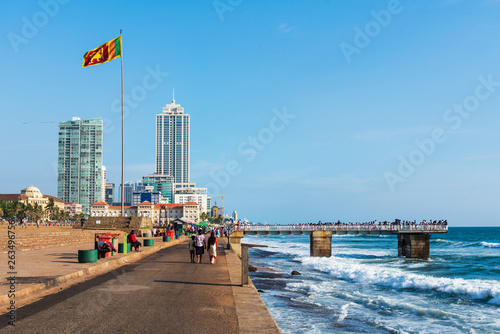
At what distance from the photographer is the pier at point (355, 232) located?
5456 centimetres

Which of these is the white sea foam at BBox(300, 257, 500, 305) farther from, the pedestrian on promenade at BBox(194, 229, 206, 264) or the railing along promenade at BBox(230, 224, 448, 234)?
the railing along promenade at BBox(230, 224, 448, 234)

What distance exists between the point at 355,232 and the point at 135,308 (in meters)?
55.0

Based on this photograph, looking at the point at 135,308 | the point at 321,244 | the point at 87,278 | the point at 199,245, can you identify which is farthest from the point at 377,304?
the point at 321,244

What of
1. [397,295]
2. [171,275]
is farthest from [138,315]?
[397,295]

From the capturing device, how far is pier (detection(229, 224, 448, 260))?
179ft

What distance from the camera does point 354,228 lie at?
6166 centimetres

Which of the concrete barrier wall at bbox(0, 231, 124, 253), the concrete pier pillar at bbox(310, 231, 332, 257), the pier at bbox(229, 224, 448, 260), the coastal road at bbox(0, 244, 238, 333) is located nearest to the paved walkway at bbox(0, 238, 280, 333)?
the coastal road at bbox(0, 244, 238, 333)

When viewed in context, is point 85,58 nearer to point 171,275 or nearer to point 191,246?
point 191,246

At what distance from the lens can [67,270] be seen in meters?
15.6

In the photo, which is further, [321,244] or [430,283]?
[321,244]

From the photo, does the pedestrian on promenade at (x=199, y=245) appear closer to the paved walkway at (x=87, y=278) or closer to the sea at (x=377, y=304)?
the paved walkway at (x=87, y=278)

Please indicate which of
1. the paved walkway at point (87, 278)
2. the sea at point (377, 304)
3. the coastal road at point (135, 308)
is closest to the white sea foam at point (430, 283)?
the sea at point (377, 304)

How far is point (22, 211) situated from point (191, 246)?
133665mm

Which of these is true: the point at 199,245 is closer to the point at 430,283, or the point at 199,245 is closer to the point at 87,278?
the point at 87,278
